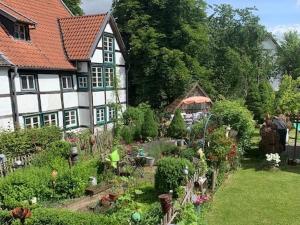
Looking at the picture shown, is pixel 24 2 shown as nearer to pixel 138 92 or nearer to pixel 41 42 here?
pixel 41 42

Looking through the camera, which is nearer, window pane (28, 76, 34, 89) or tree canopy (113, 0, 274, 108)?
window pane (28, 76, 34, 89)

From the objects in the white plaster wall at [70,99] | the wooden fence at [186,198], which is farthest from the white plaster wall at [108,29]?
the wooden fence at [186,198]

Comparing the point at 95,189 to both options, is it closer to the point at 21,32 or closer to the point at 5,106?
the point at 5,106

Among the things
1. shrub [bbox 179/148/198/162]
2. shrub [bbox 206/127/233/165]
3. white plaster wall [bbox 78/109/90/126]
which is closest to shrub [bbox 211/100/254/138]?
shrub [bbox 206/127/233/165]

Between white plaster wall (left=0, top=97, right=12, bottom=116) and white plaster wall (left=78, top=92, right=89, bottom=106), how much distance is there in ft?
20.6

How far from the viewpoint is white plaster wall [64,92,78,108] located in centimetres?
2317

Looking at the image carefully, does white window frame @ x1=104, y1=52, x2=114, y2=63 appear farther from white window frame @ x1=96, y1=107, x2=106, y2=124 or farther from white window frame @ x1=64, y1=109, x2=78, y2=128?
white window frame @ x1=64, y1=109, x2=78, y2=128

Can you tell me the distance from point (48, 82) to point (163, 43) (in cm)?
1034

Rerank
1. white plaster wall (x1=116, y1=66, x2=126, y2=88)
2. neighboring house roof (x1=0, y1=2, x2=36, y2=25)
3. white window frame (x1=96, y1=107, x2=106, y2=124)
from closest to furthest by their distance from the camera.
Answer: neighboring house roof (x1=0, y1=2, x2=36, y2=25) < white window frame (x1=96, y1=107, x2=106, y2=124) < white plaster wall (x1=116, y1=66, x2=126, y2=88)

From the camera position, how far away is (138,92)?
94.1ft

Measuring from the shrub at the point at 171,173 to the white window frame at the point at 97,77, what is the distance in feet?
46.7

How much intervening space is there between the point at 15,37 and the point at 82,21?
601cm

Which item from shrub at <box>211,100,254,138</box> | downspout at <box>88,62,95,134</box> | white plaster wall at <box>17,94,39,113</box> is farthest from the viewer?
downspout at <box>88,62,95,134</box>

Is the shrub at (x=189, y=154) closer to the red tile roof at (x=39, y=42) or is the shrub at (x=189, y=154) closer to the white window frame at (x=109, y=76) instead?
the red tile roof at (x=39, y=42)
